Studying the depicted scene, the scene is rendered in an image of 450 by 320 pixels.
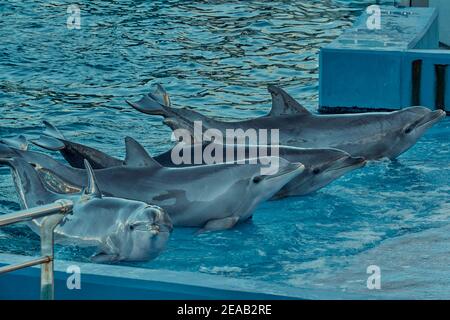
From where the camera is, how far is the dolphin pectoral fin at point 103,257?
5.83 meters

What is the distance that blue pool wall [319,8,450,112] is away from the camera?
31.3ft

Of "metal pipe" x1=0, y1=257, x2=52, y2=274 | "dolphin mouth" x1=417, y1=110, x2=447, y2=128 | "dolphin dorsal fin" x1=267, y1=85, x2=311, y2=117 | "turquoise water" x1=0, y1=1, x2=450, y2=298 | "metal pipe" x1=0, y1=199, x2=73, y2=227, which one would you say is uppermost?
"metal pipe" x1=0, y1=199, x2=73, y2=227

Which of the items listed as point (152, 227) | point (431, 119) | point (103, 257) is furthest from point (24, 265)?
point (431, 119)

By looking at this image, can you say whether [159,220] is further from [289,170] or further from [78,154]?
[78,154]

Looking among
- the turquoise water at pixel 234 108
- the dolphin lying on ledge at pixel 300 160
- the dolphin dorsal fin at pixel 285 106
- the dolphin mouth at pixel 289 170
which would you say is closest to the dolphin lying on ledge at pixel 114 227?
the turquoise water at pixel 234 108

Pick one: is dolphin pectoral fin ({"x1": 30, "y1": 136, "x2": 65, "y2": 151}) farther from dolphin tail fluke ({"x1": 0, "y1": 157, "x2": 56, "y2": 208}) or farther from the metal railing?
the metal railing

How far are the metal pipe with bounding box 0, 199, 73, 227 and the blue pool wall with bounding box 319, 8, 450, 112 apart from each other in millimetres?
6119

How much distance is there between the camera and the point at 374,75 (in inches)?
380

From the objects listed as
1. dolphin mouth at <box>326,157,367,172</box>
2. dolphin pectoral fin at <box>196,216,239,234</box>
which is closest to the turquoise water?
dolphin pectoral fin at <box>196,216,239,234</box>

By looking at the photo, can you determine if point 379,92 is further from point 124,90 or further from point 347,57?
point 124,90

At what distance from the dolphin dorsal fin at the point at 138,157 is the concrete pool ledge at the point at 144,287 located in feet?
6.41

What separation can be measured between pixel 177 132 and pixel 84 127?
7.78 feet

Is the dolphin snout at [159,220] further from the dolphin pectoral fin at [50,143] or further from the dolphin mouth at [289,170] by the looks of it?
the dolphin pectoral fin at [50,143]

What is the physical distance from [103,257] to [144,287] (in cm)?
122
